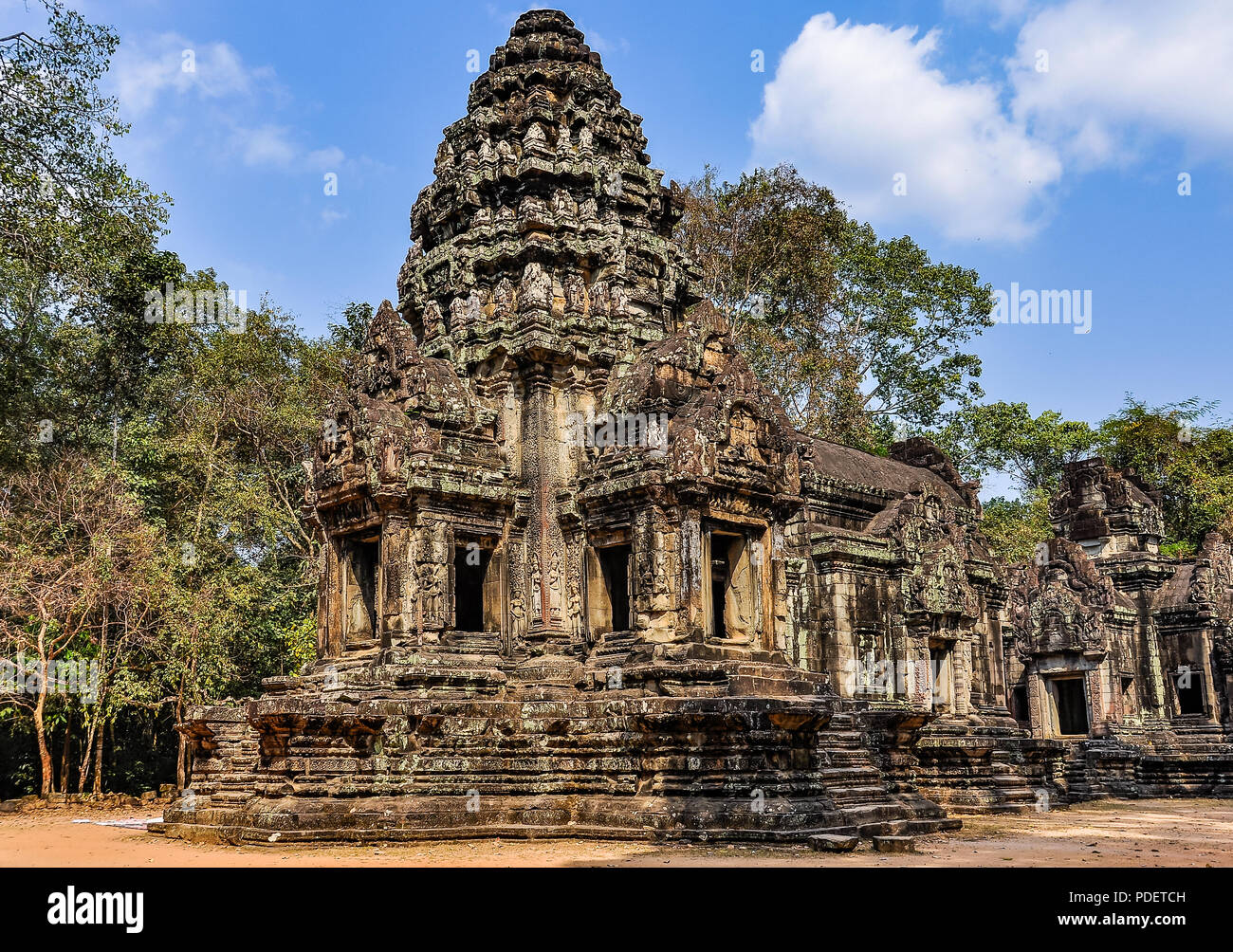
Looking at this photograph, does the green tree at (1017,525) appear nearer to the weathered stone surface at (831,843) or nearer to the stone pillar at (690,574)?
the stone pillar at (690,574)

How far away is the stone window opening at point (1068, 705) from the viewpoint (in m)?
25.5

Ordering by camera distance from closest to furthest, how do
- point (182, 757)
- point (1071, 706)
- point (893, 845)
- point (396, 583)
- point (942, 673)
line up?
point (893, 845) → point (396, 583) → point (942, 673) → point (182, 757) → point (1071, 706)

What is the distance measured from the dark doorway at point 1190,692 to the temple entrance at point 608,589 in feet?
59.0

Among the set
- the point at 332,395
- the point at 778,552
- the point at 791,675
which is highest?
the point at 332,395

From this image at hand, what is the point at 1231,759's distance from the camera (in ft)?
78.9

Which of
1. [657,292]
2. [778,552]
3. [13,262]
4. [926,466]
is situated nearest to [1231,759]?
[926,466]

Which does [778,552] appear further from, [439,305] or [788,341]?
[788,341]

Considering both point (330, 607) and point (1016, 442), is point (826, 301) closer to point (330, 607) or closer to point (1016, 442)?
point (1016, 442)

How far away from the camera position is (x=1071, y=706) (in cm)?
2577

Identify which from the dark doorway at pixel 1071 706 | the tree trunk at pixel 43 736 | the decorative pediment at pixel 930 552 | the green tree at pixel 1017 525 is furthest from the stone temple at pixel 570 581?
the green tree at pixel 1017 525

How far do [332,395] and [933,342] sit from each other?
70.3 ft

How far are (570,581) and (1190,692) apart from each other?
63.3ft

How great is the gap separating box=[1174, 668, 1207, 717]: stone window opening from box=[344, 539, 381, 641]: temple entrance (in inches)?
795

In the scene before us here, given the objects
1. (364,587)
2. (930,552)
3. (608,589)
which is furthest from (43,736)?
(930,552)
